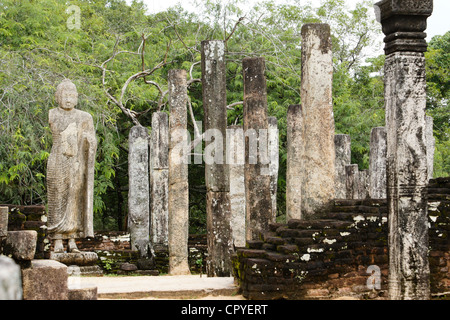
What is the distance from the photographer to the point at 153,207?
47.7ft

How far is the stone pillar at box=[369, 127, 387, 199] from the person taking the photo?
16.1 metres

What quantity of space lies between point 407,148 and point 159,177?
7.85 m

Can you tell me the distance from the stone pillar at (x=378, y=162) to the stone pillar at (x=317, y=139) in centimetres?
703

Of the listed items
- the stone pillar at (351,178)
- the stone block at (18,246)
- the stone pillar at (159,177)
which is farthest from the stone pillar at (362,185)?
the stone block at (18,246)

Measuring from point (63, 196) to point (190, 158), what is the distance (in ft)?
29.1

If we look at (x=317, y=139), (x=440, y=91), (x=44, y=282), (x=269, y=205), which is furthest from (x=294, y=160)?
(x=440, y=91)

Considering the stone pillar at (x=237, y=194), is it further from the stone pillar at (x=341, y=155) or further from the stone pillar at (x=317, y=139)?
the stone pillar at (x=317, y=139)

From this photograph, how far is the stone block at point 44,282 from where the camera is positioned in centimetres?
620

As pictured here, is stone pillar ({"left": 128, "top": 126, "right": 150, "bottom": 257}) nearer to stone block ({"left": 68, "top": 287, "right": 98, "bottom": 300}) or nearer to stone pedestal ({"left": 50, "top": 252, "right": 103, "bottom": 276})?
stone pedestal ({"left": 50, "top": 252, "right": 103, "bottom": 276})

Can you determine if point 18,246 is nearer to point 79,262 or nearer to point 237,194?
point 79,262

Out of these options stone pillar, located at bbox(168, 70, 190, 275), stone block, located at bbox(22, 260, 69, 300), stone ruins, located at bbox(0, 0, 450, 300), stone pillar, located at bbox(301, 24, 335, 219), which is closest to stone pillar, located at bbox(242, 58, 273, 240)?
stone ruins, located at bbox(0, 0, 450, 300)

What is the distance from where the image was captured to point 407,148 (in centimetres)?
727

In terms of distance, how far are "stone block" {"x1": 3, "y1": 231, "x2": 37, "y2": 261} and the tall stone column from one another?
3.68 meters
